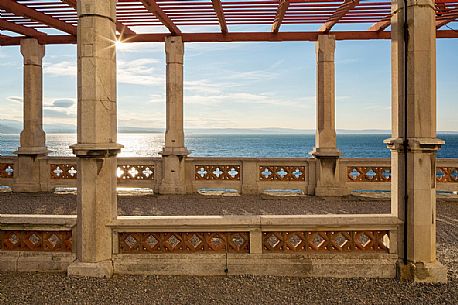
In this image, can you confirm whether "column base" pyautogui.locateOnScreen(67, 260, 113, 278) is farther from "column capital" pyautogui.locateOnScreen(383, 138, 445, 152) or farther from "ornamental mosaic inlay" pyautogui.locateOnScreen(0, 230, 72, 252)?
"column capital" pyautogui.locateOnScreen(383, 138, 445, 152)

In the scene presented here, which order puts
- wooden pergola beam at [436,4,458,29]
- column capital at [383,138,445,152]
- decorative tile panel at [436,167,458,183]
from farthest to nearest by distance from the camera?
decorative tile panel at [436,167,458,183] < wooden pergola beam at [436,4,458,29] < column capital at [383,138,445,152]

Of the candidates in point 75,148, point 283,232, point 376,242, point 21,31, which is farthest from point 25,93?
point 376,242

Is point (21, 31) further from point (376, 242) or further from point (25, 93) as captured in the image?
point (376, 242)

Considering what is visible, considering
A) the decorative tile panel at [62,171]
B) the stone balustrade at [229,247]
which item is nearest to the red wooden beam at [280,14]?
the stone balustrade at [229,247]

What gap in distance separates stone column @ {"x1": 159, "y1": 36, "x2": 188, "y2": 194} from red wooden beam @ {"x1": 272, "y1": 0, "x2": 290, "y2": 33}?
2862mm

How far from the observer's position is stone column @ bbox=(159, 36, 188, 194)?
9.67 m

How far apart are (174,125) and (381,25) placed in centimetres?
679

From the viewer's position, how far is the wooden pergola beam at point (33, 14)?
768cm

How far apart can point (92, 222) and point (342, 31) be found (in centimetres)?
884

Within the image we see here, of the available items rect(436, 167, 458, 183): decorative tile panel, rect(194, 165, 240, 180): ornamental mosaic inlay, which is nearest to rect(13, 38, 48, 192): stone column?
rect(194, 165, 240, 180): ornamental mosaic inlay

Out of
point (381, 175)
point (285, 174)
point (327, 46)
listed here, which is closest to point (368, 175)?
point (381, 175)

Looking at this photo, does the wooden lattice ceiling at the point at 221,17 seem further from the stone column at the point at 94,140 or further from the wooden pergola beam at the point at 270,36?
the stone column at the point at 94,140

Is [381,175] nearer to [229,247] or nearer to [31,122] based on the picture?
[229,247]

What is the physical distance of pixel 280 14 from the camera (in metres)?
8.23
